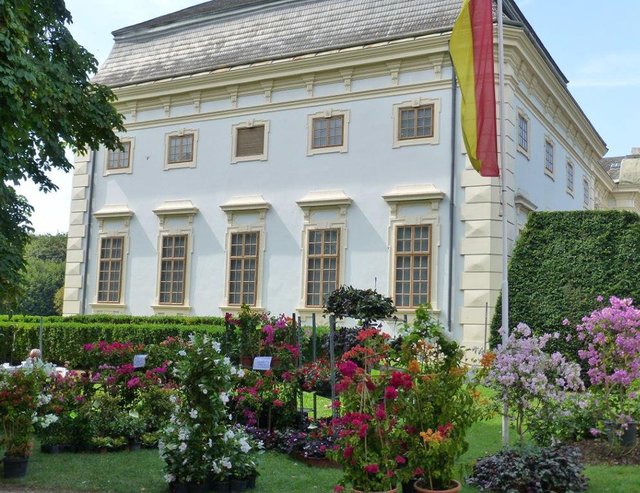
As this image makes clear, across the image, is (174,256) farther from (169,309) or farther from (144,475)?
(144,475)

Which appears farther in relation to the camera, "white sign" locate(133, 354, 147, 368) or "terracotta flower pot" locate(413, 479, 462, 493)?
"white sign" locate(133, 354, 147, 368)

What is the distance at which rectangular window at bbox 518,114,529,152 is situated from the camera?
19.4 metres

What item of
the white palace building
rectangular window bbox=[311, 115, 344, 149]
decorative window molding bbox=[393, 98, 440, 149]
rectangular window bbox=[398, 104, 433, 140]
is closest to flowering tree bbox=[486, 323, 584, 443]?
the white palace building

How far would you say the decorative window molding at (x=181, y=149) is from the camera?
73.0ft

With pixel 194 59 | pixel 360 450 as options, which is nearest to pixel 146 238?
pixel 194 59

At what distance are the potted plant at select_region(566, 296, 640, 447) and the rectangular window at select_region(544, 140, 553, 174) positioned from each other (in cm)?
1254

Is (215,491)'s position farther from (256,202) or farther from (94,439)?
(256,202)

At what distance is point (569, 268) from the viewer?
1580 centimetres

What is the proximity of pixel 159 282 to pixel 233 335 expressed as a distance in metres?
11.2

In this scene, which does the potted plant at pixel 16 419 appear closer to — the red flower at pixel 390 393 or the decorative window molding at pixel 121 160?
the red flower at pixel 390 393

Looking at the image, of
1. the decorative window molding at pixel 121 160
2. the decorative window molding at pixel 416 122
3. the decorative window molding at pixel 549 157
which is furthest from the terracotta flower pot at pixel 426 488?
the decorative window molding at pixel 121 160

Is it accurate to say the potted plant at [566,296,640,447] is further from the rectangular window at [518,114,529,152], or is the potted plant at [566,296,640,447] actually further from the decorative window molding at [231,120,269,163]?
the decorative window molding at [231,120,269,163]

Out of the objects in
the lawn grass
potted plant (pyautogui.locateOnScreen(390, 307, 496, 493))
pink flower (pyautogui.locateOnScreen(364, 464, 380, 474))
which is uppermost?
potted plant (pyautogui.locateOnScreen(390, 307, 496, 493))

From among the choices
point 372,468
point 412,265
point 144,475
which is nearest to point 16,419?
point 144,475
